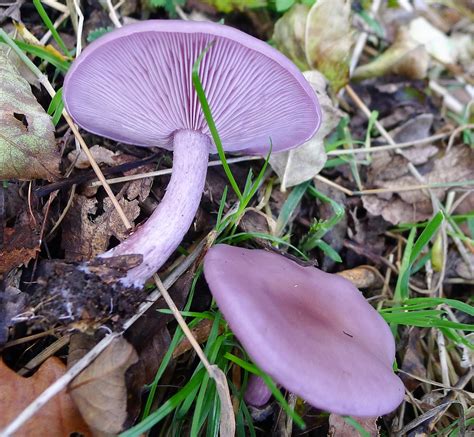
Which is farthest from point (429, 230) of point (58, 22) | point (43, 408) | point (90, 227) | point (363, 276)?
point (58, 22)

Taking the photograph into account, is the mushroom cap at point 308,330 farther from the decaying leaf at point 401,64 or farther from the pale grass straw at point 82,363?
the decaying leaf at point 401,64

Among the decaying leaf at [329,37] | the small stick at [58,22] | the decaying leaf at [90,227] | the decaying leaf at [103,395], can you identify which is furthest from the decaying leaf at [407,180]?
the small stick at [58,22]

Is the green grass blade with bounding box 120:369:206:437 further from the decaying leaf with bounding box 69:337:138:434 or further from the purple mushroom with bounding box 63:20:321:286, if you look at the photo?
the purple mushroom with bounding box 63:20:321:286

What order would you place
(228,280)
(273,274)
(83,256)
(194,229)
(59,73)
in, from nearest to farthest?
(228,280)
(273,274)
(83,256)
(194,229)
(59,73)

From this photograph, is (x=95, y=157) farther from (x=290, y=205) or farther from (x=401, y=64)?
(x=401, y=64)

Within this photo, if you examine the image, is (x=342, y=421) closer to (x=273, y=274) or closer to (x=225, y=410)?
(x=225, y=410)

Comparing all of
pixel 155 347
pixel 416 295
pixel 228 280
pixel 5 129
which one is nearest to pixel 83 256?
pixel 155 347
